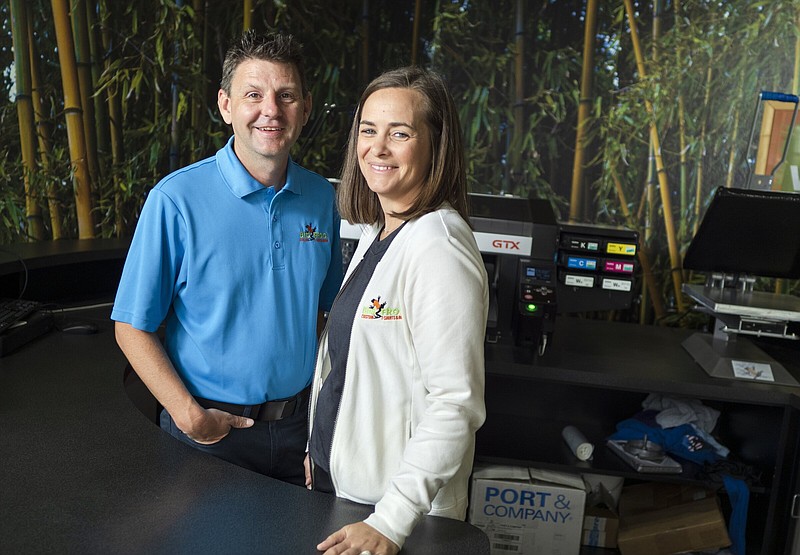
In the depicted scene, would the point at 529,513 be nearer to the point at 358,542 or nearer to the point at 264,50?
the point at 358,542

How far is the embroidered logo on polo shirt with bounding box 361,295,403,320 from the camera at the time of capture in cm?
Result: 126

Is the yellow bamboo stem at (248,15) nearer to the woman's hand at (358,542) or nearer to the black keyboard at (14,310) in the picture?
the black keyboard at (14,310)

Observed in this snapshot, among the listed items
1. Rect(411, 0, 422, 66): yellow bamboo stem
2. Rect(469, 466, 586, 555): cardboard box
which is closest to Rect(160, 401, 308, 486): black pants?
Rect(469, 466, 586, 555): cardboard box

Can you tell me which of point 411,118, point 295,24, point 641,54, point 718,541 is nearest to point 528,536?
point 718,541

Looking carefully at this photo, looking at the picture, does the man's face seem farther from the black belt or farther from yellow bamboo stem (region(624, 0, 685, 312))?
yellow bamboo stem (region(624, 0, 685, 312))

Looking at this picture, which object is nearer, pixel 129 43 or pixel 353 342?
pixel 353 342

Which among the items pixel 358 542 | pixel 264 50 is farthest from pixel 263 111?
pixel 358 542

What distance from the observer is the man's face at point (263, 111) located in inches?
65.5

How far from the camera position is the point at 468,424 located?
1173mm

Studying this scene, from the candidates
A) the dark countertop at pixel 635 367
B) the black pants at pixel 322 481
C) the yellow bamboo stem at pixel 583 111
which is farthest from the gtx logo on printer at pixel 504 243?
the black pants at pixel 322 481

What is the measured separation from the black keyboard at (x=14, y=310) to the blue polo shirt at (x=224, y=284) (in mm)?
661

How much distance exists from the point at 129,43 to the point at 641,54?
2185mm

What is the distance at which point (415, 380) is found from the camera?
1260 mm

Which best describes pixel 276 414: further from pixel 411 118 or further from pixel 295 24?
pixel 295 24
